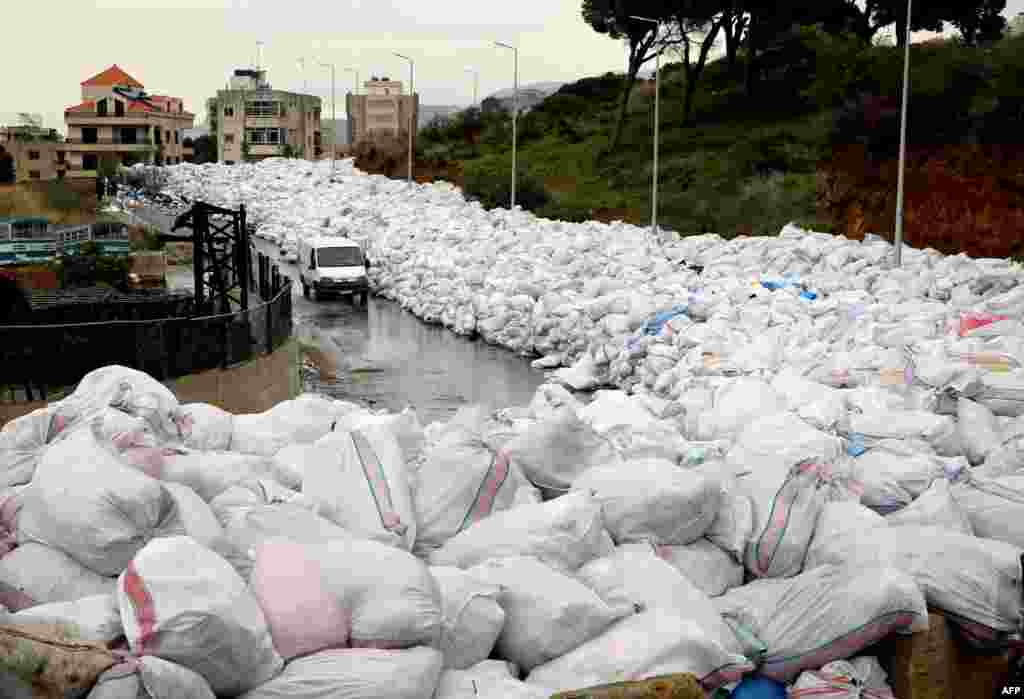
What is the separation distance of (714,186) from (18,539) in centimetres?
3144

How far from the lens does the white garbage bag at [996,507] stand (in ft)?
18.0

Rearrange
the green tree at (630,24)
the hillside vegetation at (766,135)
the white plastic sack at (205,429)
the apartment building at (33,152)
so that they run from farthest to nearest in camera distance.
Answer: the apartment building at (33,152) → the green tree at (630,24) → the hillside vegetation at (766,135) → the white plastic sack at (205,429)

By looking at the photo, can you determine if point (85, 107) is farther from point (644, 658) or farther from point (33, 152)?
point (644, 658)

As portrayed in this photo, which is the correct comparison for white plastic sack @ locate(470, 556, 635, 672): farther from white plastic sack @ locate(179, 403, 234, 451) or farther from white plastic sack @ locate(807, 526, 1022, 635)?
white plastic sack @ locate(179, 403, 234, 451)

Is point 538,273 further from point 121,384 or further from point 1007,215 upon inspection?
point 121,384

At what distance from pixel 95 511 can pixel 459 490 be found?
147 centimetres

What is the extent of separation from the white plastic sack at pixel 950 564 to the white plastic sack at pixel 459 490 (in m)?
1.30

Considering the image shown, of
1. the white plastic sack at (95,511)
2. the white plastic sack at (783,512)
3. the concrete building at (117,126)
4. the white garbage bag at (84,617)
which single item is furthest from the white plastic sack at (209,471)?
the concrete building at (117,126)

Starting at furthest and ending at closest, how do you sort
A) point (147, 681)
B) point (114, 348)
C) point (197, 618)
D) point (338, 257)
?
point (338, 257) → point (114, 348) → point (197, 618) → point (147, 681)

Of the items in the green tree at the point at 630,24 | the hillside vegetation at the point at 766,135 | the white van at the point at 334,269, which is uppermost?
the green tree at the point at 630,24

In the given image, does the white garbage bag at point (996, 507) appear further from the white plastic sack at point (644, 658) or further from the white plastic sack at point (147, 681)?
the white plastic sack at point (147, 681)

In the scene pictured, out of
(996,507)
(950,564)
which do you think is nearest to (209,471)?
(950,564)

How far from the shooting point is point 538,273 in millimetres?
24453

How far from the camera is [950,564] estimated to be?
4.76 metres
